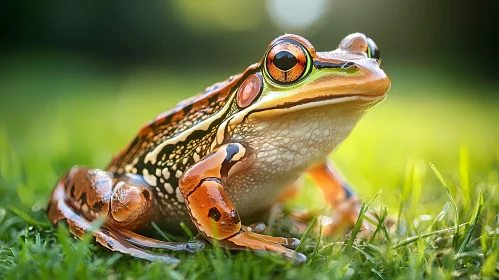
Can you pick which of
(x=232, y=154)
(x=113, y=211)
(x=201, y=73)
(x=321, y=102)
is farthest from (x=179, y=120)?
(x=201, y=73)

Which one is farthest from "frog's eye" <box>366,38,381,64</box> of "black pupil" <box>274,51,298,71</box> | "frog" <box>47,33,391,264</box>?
"black pupil" <box>274,51,298,71</box>

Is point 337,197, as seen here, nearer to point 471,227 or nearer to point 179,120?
point 471,227

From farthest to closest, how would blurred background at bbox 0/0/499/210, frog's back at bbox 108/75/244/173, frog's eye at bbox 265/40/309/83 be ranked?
blurred background at bbox 0/0/499/210 → frog's back at bbox 108/75/244/173 → frog's eye at bbox 265/40/309/83

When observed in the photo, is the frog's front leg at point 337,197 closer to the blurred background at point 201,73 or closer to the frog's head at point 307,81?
the blurred background at point 201,73

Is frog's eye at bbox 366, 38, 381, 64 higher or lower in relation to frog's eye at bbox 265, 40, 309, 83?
lower

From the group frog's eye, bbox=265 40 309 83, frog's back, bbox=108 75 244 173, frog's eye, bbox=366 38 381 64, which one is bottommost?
frog's back, bbox=108 75 244 173

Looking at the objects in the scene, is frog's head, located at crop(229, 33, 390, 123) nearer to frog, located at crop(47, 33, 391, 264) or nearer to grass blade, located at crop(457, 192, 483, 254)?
frog, located at crop(47, 33, 391, 264)

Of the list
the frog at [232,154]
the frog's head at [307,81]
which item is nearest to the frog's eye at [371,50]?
the frog at [232,154]
